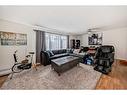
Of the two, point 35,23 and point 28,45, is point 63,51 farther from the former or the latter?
point 28,45

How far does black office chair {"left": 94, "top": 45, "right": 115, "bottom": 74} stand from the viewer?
3.15 metres

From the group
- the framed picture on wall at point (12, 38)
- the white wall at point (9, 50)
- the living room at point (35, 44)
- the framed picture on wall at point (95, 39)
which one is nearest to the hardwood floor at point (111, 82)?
the living room at point (35, 44)

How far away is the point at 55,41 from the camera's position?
3.84 metres

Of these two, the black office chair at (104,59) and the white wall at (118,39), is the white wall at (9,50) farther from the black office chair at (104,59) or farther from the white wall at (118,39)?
the white wall at (118,39)

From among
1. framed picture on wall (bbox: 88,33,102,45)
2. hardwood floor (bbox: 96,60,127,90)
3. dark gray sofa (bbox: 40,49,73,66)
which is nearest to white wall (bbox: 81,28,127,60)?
framed picture on wall (bbox: 88,33,102,45)

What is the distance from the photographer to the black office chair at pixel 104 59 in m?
3.15

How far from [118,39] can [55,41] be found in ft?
9.73

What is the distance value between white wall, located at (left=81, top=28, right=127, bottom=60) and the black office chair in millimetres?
1222

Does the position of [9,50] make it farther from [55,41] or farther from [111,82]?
[111,82]

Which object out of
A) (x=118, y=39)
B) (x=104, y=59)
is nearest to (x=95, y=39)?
(x=118, y=39)

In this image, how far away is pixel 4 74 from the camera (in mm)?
1845

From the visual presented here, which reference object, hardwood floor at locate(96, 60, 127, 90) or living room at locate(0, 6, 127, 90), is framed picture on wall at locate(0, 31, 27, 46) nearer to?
living room at locate(0, 6, 127, 90)

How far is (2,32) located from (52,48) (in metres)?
2.53
